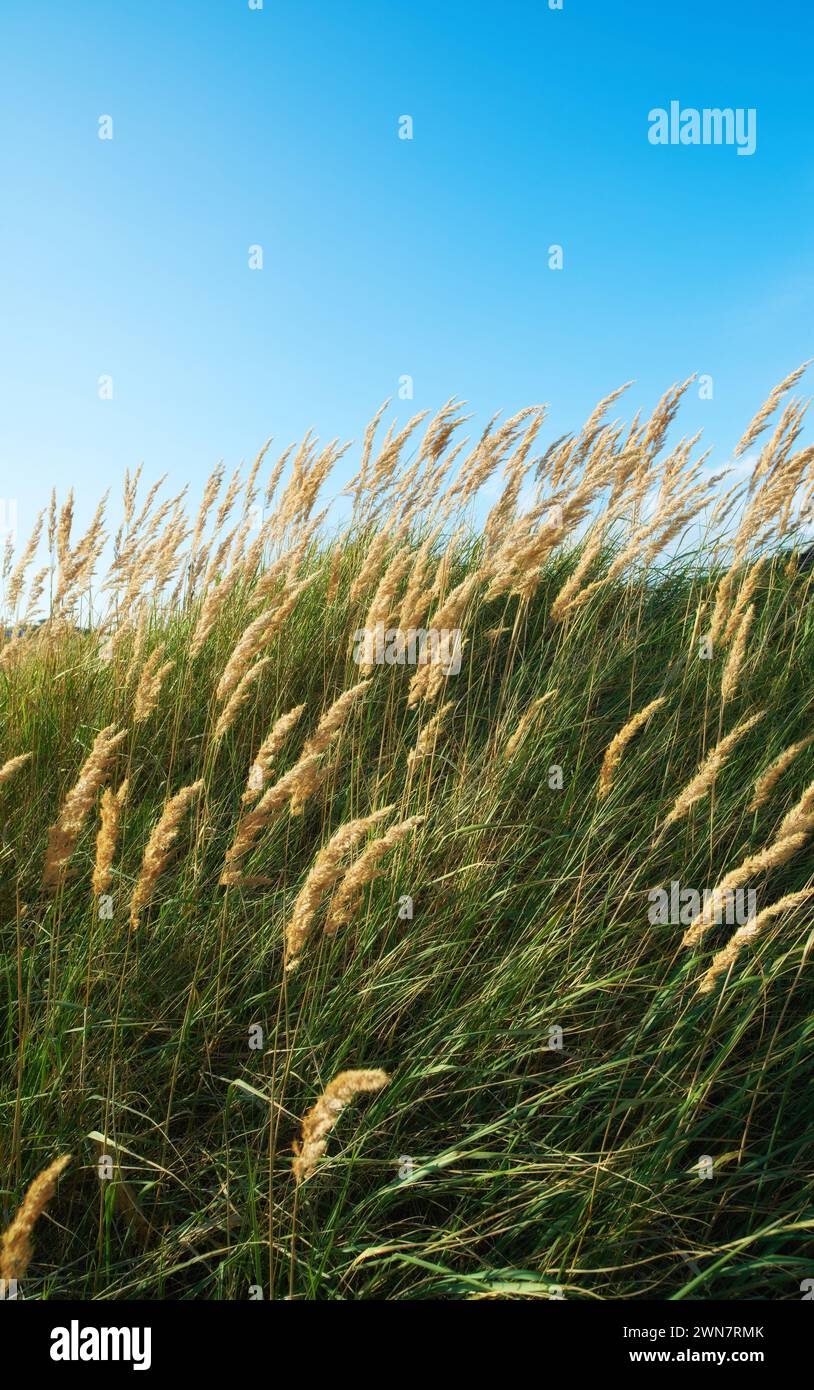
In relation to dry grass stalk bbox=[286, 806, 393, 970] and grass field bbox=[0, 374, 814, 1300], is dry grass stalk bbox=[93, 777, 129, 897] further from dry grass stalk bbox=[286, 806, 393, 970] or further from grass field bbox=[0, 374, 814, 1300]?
dry grass stalk bbox=[286, 806, 393, 970]

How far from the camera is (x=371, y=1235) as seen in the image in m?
1.43

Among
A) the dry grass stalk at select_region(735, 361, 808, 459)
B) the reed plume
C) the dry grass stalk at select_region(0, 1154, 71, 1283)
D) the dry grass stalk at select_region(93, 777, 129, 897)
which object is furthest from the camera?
the dry grass stalk at select_region(735, 361, 808, 459)

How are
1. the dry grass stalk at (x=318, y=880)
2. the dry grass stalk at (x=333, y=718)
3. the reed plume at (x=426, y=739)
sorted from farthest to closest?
the reed plume at (x=426, y=739) → the dry grass stalk at (x=333, y=718) → the dry grass stalk at (x=318, y=880)

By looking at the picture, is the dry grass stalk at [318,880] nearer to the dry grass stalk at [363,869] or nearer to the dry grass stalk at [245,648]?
the dry grass stalk at [363,869]

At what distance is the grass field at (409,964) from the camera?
1.45m

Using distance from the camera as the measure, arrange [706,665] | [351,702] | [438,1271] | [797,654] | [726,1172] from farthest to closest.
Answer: [797,654], [706,665], [726,1172], [351,702], [438,1271]

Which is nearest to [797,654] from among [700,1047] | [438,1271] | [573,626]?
[573,626]

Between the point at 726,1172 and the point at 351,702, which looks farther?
the point at 726,1172

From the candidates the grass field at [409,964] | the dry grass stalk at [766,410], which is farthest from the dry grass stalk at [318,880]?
the dry grass stalk at [766,410]

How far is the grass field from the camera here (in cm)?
145

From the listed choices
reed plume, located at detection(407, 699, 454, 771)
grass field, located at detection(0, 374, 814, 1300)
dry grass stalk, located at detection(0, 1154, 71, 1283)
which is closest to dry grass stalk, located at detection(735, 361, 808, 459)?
grass field, located at detection(0, 374, 814, 1300)

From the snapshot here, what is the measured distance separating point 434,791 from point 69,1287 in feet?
5.43
